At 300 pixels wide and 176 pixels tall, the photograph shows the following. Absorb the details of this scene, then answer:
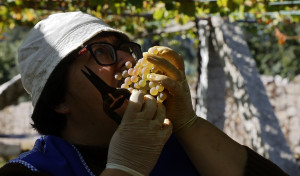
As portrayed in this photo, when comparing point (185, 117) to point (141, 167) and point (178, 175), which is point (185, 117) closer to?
point (178, 175)

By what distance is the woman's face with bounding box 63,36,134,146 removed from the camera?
5.47 feet

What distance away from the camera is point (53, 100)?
177 centimetres

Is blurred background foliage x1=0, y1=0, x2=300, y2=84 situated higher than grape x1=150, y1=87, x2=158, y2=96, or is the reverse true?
grape x1=150, y1=87, x2=158, y2=96

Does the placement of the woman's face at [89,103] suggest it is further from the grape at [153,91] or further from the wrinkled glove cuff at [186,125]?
the wrinkled glove cuff at [186,125]

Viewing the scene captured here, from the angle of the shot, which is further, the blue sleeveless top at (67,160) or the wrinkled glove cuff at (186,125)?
the wrinkled glove cuff at (186,125)

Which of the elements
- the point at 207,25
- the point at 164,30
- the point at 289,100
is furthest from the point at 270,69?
the point at 207,25

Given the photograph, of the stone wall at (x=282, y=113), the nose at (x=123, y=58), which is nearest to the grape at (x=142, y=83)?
the nose at (x=123, y=58)

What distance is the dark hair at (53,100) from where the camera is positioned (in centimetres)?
170

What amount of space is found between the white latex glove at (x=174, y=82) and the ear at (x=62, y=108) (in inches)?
21.1

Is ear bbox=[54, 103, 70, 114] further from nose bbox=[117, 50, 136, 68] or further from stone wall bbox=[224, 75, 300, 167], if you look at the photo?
stone wall bbox=[224, 75, 300, 167]

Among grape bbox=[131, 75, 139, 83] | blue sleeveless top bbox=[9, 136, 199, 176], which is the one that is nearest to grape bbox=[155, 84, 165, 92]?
grape bbox=[131, 75, 139, 83]

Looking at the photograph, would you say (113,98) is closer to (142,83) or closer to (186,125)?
(142,83)

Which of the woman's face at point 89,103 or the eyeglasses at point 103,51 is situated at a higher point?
the eyeglasses at point 103,51

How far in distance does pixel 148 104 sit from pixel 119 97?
0.17m
